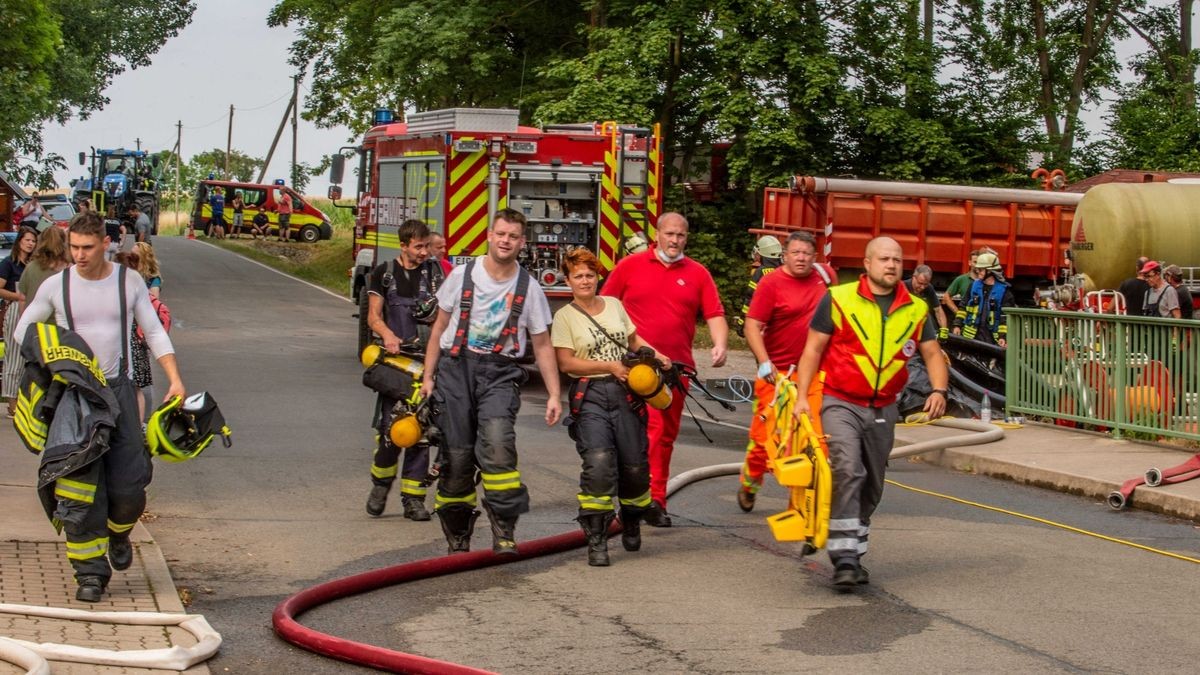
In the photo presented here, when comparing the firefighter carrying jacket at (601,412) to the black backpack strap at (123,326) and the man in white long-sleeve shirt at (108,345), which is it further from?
the black backpack strap at (123,326)

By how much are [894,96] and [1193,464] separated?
20.3 metres

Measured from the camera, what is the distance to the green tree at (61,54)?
32281 mm

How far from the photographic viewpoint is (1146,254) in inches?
818

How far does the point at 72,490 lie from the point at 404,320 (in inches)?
123

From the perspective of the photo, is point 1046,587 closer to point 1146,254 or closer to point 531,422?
point 531,422

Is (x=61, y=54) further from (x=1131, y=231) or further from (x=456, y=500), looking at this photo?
(x=456, y=500)

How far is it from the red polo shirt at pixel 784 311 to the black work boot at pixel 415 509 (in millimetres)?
2191

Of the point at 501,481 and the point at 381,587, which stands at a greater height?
the point at 501,481

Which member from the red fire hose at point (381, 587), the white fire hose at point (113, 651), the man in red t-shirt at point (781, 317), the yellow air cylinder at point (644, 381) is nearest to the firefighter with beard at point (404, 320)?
the red fire hose at point (381, 587)

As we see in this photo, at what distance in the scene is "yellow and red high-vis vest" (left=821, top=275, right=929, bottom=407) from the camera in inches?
307

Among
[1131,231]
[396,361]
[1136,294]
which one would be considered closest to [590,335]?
[396,361]

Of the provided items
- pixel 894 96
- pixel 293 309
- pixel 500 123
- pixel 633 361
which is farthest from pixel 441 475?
pixel 894 96

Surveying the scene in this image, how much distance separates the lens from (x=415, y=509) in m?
9.51

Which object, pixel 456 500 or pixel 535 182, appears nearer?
pixel 456 500
